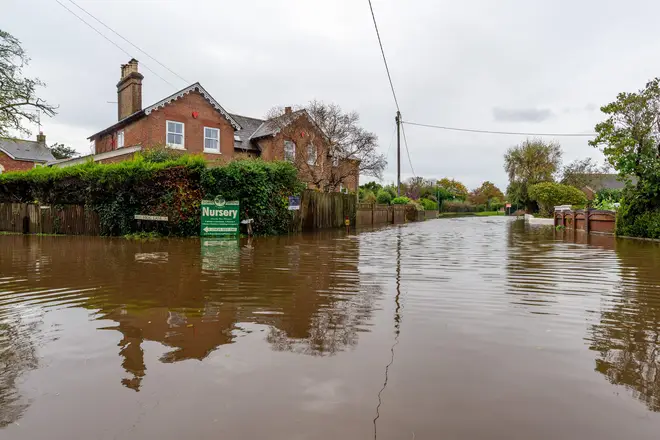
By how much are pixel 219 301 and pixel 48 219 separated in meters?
16.5

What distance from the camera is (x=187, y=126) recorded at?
27.1 m

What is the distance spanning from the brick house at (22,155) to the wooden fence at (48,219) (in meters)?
24.9

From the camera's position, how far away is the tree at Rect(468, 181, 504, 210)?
283 feet

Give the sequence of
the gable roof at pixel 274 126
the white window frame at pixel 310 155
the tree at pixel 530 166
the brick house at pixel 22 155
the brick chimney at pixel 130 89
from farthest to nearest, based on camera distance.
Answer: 1. the tree at pixel 530 166
2. the brick house at pixel 22 155
3. the white window frame at pixel 310 155
4. the gable roof at pixel 274 126
5. the brick chimney at pixel 130 89

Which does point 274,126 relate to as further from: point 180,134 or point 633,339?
point 633,339

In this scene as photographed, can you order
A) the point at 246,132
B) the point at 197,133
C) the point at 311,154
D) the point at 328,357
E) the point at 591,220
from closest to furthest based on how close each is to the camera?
1. the point at 328,357
2. the point at 591,220
3. the point at 197,133
4. the point at 311,154
5. the point at 246,132

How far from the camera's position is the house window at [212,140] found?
91.7ft

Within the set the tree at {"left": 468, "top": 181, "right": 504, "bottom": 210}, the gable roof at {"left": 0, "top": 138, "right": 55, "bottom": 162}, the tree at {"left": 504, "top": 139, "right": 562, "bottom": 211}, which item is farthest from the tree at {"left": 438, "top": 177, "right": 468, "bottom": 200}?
the gable roof at {"left": 0, "top": 138, "right": 55, "bottom": 162}

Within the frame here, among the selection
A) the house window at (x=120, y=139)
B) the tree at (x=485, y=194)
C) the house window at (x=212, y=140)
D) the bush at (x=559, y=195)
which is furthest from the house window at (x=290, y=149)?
the tree at (x=485, y=194)

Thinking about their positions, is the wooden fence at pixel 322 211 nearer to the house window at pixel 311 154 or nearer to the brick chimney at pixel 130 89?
the house window at pixel 311 154

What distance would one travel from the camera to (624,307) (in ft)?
16.8

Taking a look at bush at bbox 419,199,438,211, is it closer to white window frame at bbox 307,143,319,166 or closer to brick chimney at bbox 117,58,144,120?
white window frame at bbox 307,143,319,166

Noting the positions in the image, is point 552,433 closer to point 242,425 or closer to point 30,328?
point 242,425

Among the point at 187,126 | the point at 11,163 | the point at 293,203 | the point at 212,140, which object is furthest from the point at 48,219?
the point at 11,163
